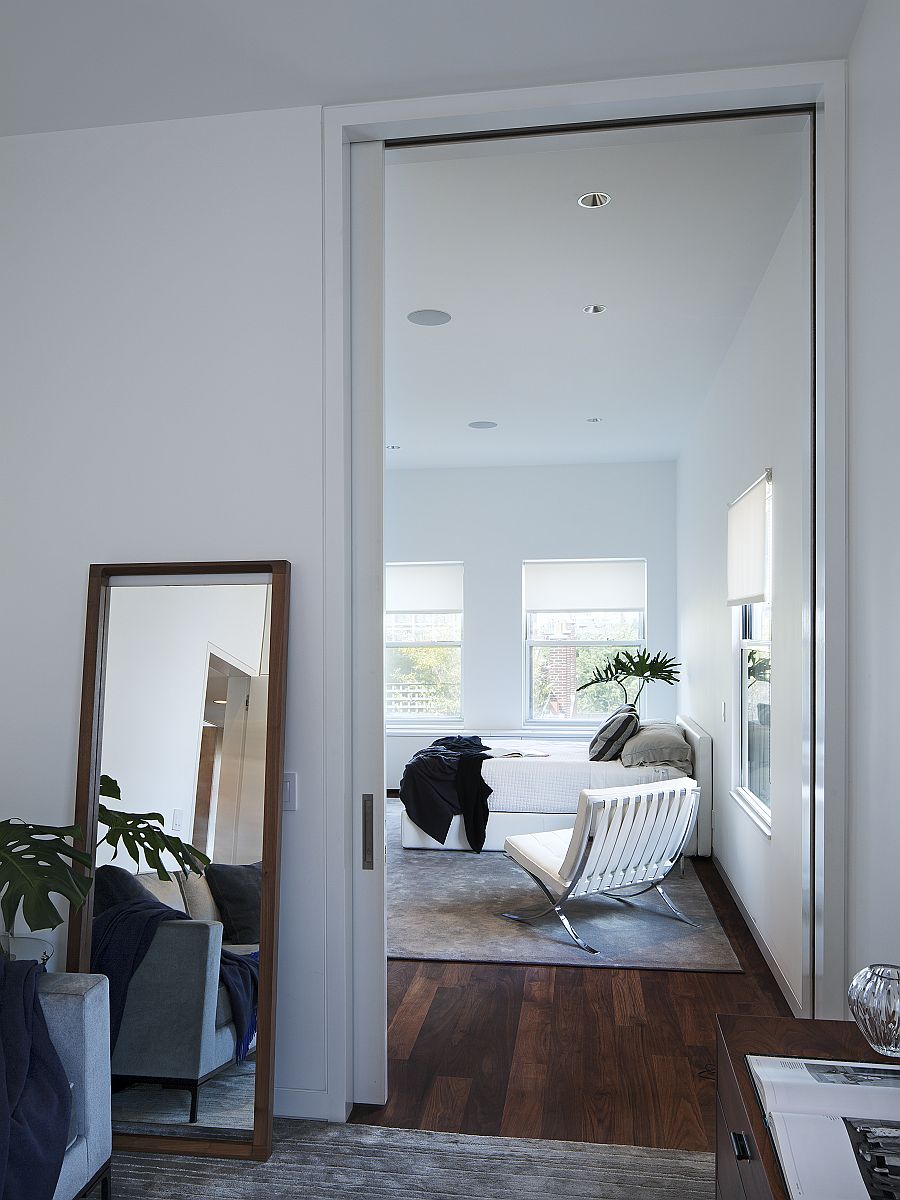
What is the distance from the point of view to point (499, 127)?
2.66 metres

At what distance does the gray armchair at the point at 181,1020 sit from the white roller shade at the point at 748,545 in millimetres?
2660

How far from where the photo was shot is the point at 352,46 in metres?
2.39

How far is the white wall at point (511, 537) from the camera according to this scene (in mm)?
8148

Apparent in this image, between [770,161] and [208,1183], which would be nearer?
[208,1183]

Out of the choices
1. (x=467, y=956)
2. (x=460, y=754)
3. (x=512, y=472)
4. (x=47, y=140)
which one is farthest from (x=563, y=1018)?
(x=512, y=472)

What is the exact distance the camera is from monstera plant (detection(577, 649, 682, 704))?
7.29 metres

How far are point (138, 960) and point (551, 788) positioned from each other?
3.61 metres

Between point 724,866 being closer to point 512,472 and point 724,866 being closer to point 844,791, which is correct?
point 844,791

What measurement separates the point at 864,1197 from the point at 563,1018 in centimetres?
239

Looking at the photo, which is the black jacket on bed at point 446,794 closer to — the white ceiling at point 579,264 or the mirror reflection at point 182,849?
the white ceiling at point 579,264

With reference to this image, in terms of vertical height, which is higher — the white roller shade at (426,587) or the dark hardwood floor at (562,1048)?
the white roller shade at (426,587)

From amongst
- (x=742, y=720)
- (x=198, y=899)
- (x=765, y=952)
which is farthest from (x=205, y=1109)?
(x=742, y=720)

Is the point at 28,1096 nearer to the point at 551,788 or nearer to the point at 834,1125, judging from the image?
the point at 834,1125

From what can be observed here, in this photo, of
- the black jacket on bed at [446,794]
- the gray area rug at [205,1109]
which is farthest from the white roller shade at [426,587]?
the gray area rug at [205,1109]
